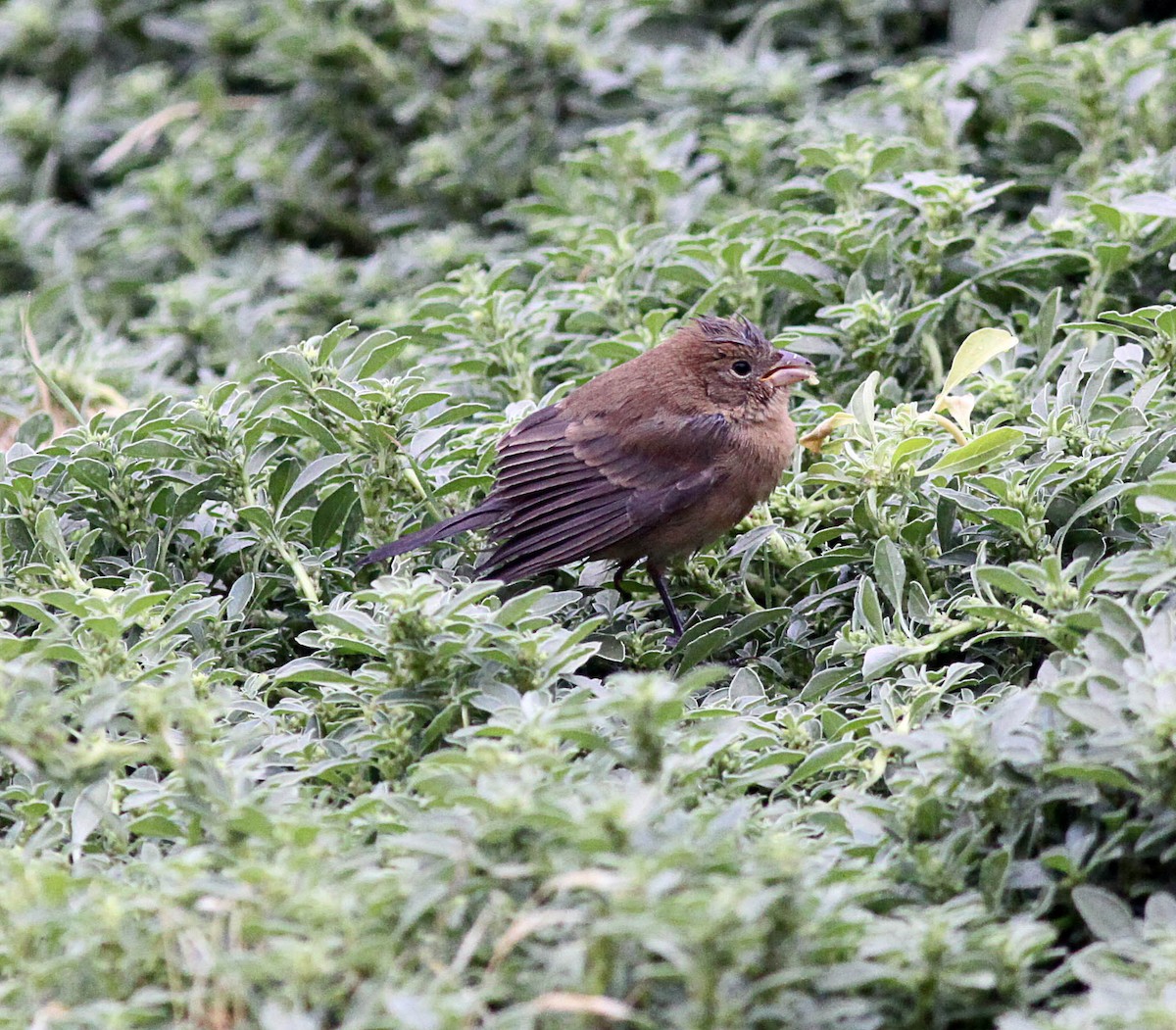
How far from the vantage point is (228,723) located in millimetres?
3365

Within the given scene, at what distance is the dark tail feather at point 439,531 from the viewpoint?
3.82m

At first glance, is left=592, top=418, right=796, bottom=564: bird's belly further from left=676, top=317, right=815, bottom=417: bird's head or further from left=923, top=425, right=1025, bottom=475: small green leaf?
left=923, top=425, right=1025, bottom=475: small green leaf

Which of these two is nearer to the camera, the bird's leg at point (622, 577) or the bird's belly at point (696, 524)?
the bird's belly at point (696, 524)

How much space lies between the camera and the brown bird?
405cm

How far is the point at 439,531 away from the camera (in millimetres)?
3887

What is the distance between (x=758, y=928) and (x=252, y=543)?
2.13m

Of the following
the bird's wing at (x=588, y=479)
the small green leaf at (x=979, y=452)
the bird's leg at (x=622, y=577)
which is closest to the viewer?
the small green leaf at (x=979, y=452)

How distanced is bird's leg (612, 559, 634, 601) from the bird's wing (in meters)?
0.19

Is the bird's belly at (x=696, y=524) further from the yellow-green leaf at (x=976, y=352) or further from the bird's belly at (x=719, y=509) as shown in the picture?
the yellow-green leaf at (x=976, y=352)

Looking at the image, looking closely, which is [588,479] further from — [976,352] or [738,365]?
[976,352]

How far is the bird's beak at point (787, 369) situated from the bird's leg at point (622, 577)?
0.69m

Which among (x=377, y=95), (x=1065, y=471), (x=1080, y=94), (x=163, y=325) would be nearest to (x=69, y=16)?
(x=377, y=95)

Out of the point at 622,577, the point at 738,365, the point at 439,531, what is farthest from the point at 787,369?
the point at 439,531

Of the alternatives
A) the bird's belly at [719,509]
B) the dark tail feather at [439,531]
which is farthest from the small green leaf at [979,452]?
the dark tail feather at [439,531]
